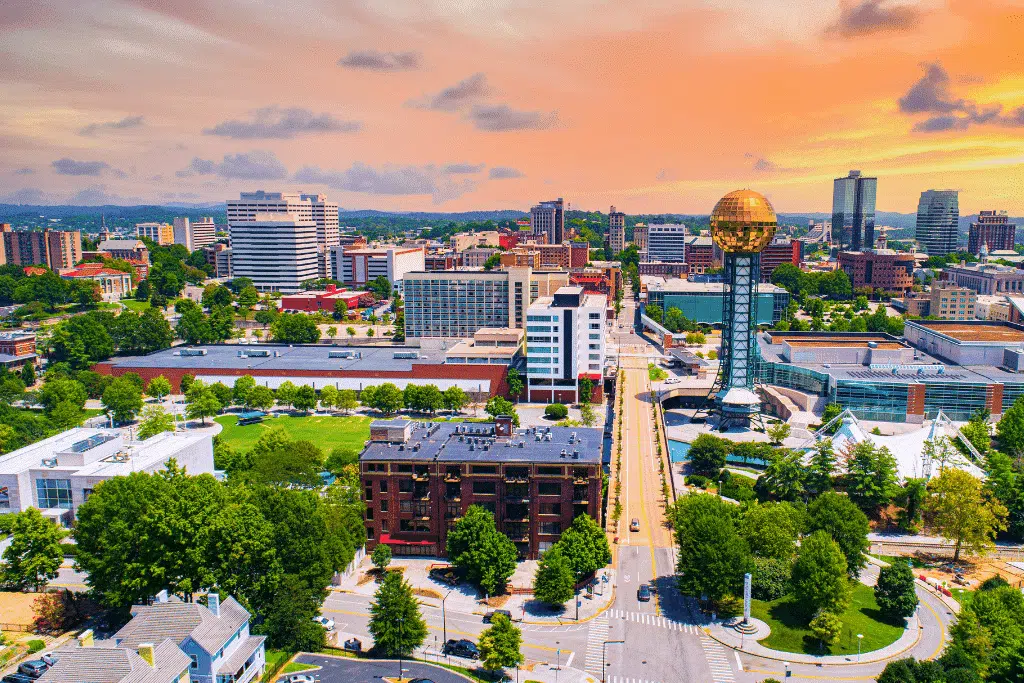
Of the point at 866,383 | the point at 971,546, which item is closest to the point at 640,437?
the point at 866,383

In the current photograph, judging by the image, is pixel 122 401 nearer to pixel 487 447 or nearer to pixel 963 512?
pixel 487 447

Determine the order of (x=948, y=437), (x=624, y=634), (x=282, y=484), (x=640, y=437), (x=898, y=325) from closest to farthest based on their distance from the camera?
1. (x=624, y=634)
2. (x=282, y=484)
3. (x=948, y=437)
4. (x=640, y=437)
5. (x=898, y=325)

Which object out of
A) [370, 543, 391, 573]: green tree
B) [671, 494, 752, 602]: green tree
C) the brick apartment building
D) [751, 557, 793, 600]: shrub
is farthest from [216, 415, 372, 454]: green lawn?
[751, 557, 793, 600]: shrub

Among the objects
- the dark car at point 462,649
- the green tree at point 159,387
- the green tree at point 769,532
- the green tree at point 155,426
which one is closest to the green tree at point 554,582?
the dark car at point 462,649

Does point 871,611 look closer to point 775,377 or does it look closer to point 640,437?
point 640,437

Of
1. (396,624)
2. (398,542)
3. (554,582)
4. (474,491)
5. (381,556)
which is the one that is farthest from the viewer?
(398,542)

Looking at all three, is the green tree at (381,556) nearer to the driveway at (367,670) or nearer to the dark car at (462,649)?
the dark car at (462,649)

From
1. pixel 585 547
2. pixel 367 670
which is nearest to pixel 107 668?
pixel 367 670
